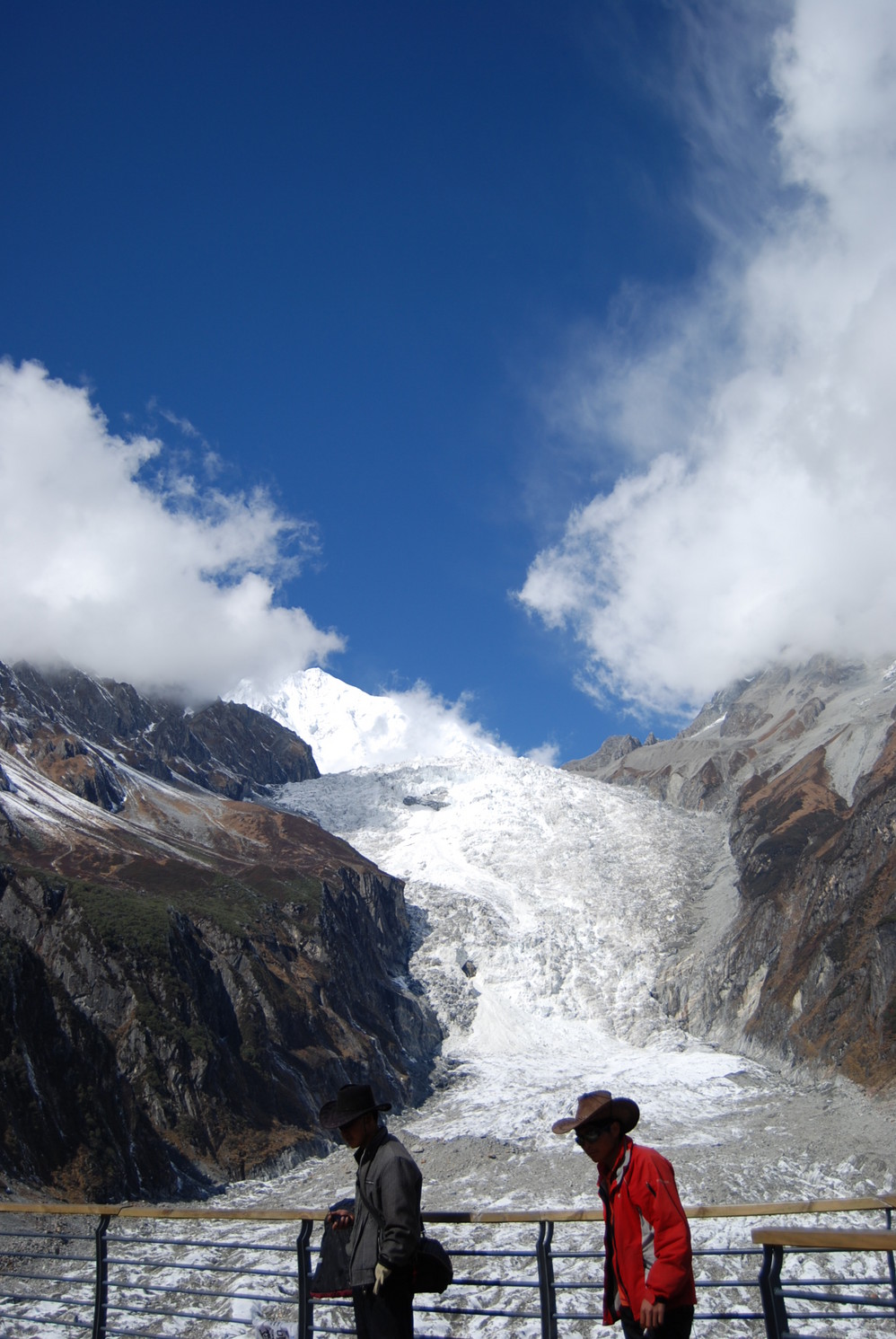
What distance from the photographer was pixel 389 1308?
595 centimetres

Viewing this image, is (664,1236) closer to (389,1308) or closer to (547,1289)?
(547,1289)

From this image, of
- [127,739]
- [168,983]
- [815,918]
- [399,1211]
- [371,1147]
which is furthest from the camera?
[127,739]

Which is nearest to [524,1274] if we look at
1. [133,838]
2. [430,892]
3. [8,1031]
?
[8,1031]

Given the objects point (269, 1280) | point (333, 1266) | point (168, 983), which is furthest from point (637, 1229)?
point (168, 983)

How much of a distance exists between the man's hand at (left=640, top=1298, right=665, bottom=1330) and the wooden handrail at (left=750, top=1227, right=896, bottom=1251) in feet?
2.15

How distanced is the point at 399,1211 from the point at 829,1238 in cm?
253

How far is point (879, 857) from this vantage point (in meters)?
69.4

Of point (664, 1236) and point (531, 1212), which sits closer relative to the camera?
point (664, 1236)

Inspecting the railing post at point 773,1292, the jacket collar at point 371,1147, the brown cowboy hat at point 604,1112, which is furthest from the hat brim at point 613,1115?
the jacket collar at point 371,1147

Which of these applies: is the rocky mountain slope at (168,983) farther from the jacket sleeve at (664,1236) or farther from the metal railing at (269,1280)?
the jacket sleeve at (664,1236)

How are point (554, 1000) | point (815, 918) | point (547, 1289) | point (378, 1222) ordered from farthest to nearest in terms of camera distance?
point (554, 1000) < point (815, 918) < point (547, 1289) < point (378, 1222)

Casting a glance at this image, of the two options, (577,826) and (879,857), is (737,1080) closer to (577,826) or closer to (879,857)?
(879,857)

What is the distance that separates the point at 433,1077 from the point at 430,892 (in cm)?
3822

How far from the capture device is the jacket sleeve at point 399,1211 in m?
5.66
